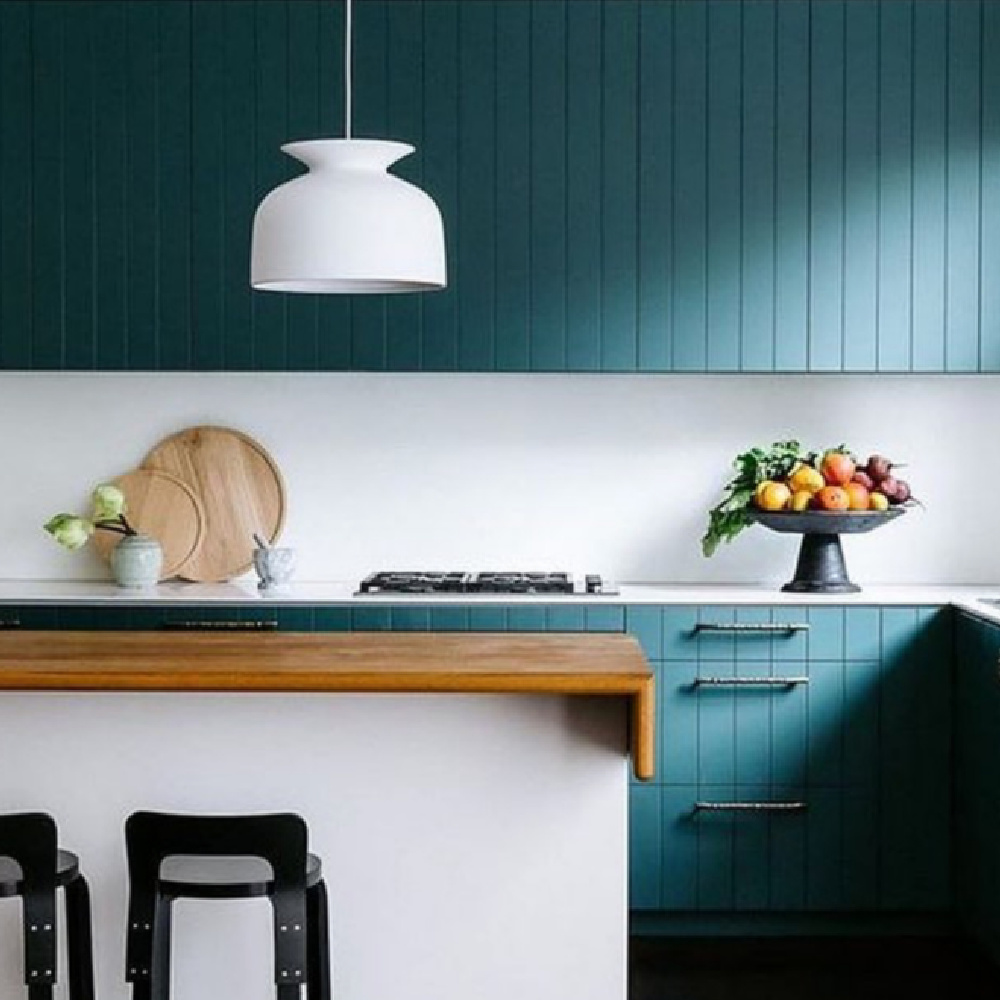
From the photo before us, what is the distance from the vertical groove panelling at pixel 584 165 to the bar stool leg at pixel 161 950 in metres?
2.31

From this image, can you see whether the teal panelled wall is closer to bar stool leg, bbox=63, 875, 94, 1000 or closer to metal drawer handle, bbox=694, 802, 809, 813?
metal drawer handle, bbox=694, 802, 809, 813

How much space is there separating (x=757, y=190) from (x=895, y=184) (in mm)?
354

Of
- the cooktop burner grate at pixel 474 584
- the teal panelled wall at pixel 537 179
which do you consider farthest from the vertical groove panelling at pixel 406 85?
the cooktop burner grate at pixel 474 584

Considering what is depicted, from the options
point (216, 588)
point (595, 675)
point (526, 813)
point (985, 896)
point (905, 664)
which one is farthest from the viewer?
point (216, 588)

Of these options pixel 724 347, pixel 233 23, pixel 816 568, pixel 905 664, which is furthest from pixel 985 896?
pixel 233 23

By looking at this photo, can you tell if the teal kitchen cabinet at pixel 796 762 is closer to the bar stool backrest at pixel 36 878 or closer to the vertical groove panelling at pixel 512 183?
the vertical groove panelling at pixel 512 183

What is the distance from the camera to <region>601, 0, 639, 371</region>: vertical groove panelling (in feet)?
17.4

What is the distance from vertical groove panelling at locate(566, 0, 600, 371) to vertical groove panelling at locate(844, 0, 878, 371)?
0.48 m

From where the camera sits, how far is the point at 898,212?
208 inches

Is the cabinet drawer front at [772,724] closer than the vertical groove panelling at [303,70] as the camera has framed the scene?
Yes

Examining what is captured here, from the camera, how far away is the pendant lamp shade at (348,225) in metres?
3.57

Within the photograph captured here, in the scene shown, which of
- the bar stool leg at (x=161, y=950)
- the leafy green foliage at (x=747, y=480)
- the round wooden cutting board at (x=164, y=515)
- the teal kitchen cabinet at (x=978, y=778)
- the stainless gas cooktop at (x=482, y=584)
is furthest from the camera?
the round wooden cutting board at (x=164, y=515)

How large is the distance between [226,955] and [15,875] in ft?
1.47

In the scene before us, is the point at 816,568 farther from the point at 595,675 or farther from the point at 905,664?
the point at 595,675
